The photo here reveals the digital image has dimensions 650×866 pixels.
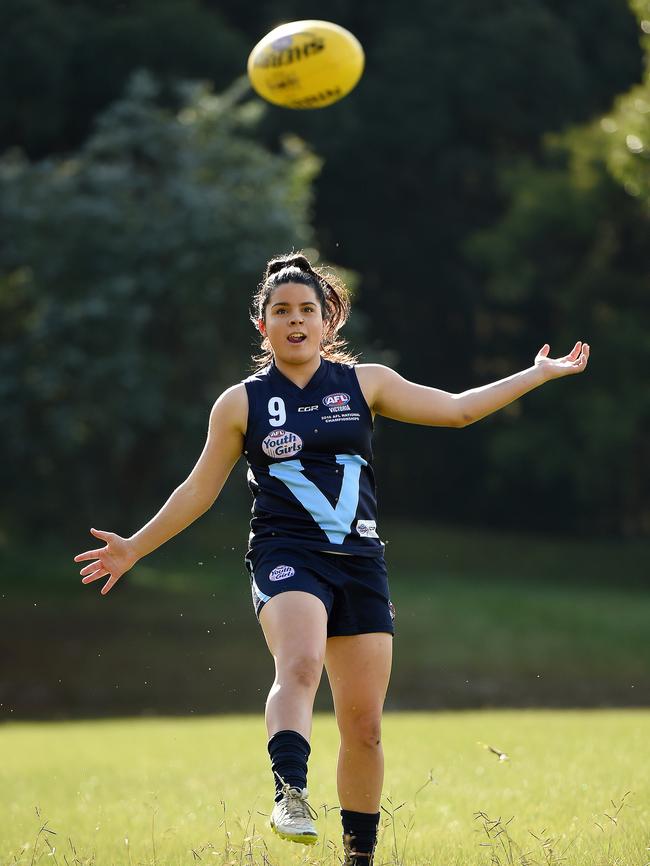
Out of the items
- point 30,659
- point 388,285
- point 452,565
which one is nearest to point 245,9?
point 388,285

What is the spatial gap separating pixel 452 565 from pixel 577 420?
15.5 feet

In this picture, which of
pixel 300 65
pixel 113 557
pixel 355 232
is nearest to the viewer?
pixel 113 557

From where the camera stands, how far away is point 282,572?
4.77 metres

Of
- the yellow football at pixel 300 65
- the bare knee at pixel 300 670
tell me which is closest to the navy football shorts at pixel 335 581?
the bare knee at pixel 300 670

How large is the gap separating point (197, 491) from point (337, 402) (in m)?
0.64

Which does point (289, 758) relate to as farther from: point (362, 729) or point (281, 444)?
point (281, 444)

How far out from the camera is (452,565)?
33.6m

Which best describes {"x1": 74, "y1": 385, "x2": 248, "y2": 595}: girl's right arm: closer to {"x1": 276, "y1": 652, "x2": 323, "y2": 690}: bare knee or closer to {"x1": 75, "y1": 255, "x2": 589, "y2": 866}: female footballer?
{"x1": 75, "y1": 255, "x2": 589, "y2": 866}: female footballer

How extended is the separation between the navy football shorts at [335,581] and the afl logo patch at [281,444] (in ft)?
1.11

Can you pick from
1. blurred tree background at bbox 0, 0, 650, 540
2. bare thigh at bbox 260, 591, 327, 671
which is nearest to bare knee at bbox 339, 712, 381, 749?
bare thigh at bbox 260, 591, 327, 671

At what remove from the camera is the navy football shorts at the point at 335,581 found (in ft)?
15.6

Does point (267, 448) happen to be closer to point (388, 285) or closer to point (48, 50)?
point (48, 50)

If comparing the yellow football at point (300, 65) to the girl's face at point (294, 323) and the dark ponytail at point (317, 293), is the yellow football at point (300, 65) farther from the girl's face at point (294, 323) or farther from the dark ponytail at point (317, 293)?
the girl's face at point (294, 323)

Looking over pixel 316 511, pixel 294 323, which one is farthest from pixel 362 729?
pixel 294 323
